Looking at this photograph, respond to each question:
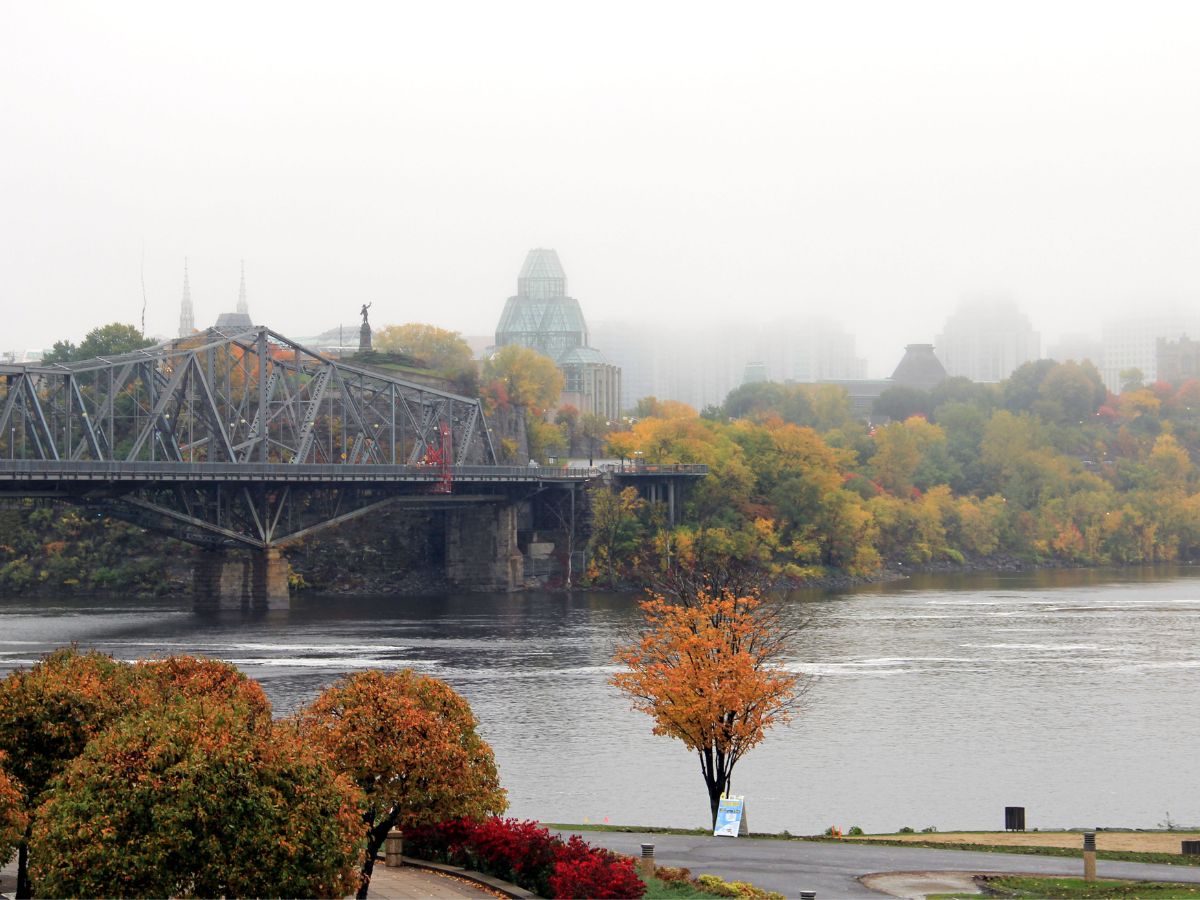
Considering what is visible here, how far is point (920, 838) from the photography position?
4053 cm

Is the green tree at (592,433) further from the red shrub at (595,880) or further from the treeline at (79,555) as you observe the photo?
the red shrub at (595,880)

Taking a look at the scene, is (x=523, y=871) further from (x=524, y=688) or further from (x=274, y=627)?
(x=274, y=627)

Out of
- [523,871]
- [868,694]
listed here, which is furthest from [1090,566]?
[523,871]

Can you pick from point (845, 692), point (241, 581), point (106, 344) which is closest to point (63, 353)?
point (106, 344)

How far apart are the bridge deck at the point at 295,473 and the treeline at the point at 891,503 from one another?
3291 millimetres

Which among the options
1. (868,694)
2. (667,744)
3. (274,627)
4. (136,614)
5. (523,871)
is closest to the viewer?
(523,871)

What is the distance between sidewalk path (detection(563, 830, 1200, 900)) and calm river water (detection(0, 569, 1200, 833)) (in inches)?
267

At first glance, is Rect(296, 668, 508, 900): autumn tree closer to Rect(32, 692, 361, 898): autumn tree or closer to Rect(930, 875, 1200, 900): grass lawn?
Rect(32, 692, 361, 898): autumn tree

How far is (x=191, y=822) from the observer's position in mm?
24797

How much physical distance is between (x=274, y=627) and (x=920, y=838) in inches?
2541

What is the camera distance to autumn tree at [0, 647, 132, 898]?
107ft

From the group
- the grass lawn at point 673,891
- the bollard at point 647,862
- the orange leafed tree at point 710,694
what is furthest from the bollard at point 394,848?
the orange leafed tree at point 710,694

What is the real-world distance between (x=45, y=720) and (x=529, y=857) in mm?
9545

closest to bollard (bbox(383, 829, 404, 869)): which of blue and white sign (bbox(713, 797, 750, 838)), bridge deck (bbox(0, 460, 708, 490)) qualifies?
blue and white sign (bbox(713, 797, 750, 838))
